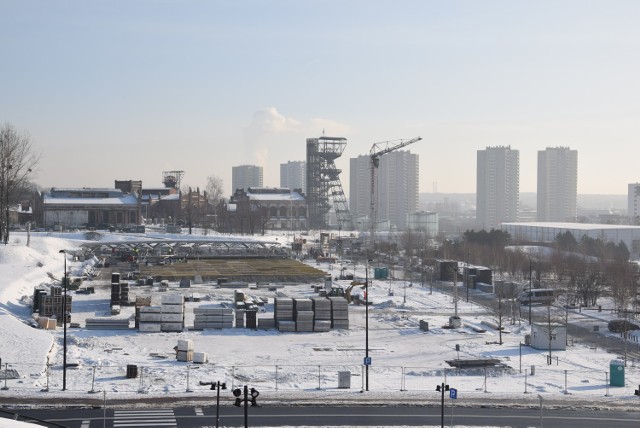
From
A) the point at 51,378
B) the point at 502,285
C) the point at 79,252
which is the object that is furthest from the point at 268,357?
the point at 79,252

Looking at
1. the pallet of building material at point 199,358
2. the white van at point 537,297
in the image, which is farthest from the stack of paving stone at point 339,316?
the white van at point 537,297

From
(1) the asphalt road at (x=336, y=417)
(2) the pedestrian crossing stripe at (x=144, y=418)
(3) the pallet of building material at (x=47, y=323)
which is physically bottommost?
(1) the asphalt road at (x=336, y=417)

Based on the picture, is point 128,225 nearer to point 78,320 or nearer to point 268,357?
point 78,320

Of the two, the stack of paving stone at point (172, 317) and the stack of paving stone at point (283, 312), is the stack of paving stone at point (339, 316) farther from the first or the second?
the stack of paving stone at point (172, 317)

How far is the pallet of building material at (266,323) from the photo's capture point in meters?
47.5

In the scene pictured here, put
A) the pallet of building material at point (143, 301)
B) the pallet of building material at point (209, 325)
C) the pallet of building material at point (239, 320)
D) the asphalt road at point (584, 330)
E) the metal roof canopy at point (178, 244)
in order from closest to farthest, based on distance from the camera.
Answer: the asphalt road at point (584, 330)
the pallet of building material at point (209, 325)
the pallet of building material at point (239, 320)
the pallet of building material at point (143, 301)
the metal roof canopy at point (178, 244)

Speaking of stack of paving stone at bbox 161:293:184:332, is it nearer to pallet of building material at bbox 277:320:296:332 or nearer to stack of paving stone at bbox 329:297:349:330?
pallet of building material at bbox 277:320:296:332

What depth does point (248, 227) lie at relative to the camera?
423 feet

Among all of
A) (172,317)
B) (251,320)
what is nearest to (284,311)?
(251,320)

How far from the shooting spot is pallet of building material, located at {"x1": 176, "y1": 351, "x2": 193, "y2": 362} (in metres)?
37.1

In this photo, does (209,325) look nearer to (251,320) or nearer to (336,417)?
(251,320)

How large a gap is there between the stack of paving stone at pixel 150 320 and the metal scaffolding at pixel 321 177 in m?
107

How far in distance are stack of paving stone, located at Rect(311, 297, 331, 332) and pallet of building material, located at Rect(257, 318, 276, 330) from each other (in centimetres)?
243

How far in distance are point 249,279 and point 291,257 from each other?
2523 cm
